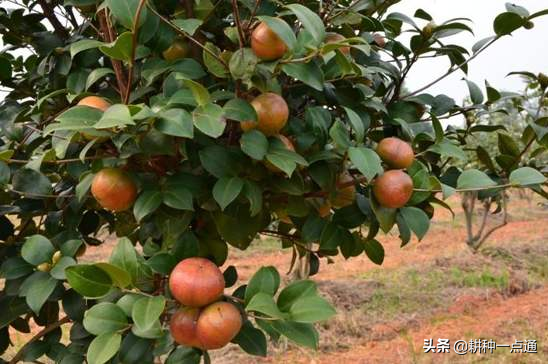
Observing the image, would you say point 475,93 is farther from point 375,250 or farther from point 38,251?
point 38,251

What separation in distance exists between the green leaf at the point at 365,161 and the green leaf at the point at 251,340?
0.29 metres

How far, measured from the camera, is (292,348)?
12.3 ft

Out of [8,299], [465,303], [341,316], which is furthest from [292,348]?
[8,299]

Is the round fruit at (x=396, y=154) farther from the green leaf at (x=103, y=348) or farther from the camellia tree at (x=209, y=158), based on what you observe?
the green leaf at (x=103, y=348)

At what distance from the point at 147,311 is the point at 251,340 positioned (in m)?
0.19

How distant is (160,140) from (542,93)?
959 millimetres

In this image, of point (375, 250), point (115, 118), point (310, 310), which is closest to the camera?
point (115, 118)

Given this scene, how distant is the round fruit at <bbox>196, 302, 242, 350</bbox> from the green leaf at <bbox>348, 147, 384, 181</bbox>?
0.26 metres

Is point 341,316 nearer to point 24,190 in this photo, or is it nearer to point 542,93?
point 542,93

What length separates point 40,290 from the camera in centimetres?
95

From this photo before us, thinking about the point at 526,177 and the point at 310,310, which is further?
the point at 526,177

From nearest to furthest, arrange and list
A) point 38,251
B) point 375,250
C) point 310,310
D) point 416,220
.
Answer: point 310,310 < point 416,220 < point 38,251 < point 375,250

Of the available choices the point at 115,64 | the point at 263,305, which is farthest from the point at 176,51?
the point at 263,305

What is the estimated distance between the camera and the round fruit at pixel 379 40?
1.21 meters
